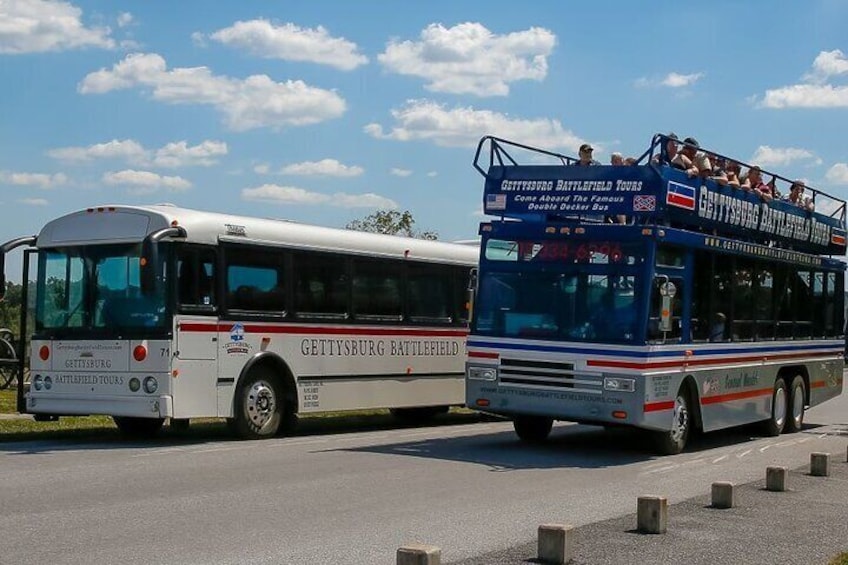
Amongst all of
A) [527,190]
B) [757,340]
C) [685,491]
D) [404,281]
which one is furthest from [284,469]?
[757,340]

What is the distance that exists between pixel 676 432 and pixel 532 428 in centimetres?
234

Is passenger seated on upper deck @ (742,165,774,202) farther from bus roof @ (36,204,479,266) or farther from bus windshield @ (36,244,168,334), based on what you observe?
bus windshield @ (36,244,168,334)

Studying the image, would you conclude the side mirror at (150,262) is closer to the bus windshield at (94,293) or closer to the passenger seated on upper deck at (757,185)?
the bus windshield at (94,293)

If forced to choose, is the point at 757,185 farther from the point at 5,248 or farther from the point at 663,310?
the point at 5,248

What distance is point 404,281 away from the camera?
20.4 metres

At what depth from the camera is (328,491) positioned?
12.0m

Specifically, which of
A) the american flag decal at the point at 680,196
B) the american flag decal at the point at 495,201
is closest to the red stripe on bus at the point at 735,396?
the american flag decal at the point at 680,196

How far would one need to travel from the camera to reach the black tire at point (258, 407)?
1702 centimetres

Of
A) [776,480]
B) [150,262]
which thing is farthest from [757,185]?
[150,262]

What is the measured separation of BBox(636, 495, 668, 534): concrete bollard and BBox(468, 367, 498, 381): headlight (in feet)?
21.3

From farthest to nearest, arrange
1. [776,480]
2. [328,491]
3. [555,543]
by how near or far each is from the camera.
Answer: [776,480] < [328,491] < [555,543]

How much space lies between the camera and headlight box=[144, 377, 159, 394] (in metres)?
15.9

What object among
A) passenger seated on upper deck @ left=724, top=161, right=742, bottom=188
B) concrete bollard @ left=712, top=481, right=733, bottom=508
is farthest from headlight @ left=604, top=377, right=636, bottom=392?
passenger seated on upper deck @ left=724, top=161, right=742, bottom=188

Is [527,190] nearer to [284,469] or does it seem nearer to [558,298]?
[558,298]
